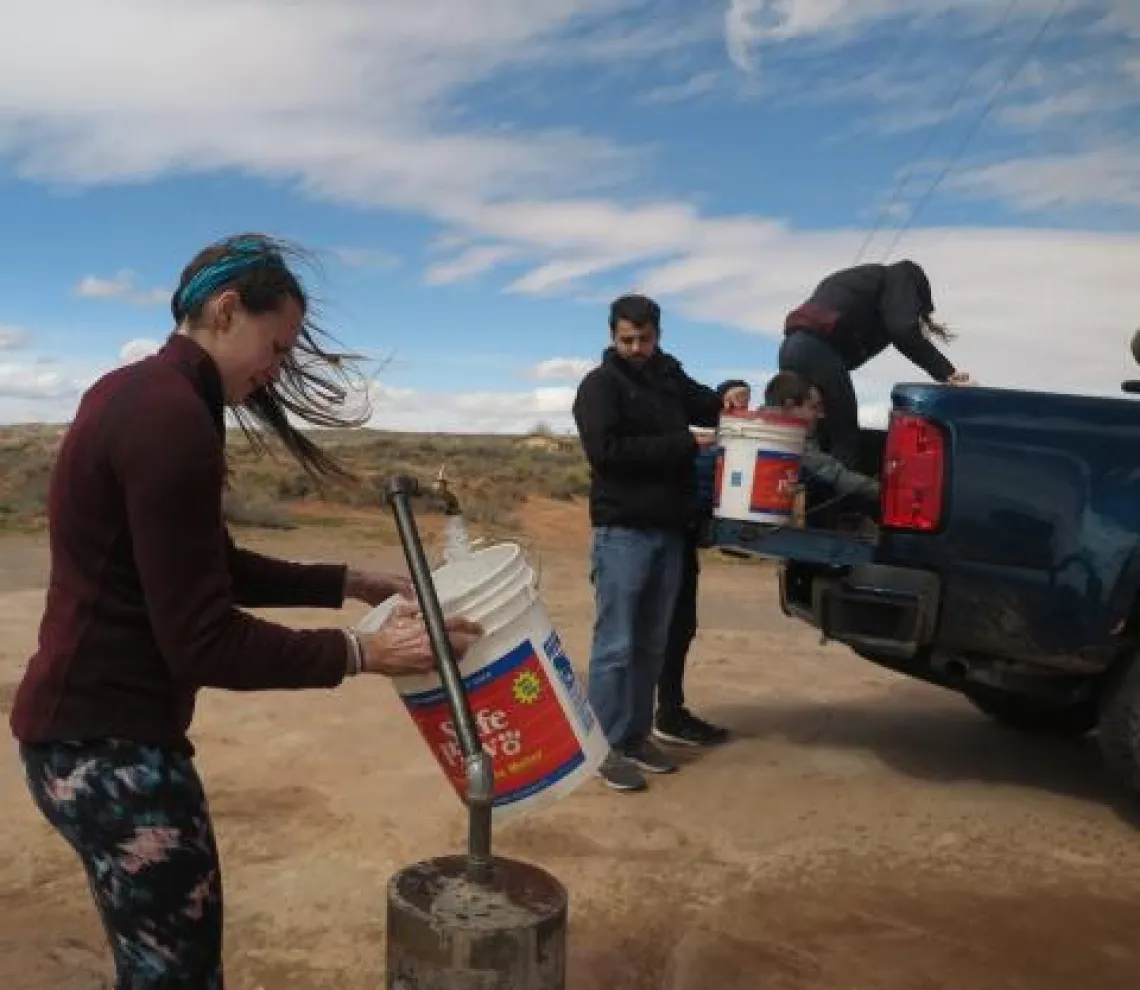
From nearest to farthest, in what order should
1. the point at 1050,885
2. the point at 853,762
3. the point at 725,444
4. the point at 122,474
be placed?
the point at 122,474
the point at 1050,885
the point at 725,444
the point at 853,762

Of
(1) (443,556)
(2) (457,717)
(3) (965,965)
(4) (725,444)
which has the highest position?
(4) (725,444)

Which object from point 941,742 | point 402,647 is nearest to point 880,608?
point 941,742

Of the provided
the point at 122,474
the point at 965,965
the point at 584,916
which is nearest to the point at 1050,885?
the point at 965,965

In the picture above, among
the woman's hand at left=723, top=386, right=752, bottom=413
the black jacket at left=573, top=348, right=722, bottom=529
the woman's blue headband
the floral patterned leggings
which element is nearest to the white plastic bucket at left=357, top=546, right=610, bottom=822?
the floral patterned leggings

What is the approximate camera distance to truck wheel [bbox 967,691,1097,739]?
5.49m

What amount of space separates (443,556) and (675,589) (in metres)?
2.56

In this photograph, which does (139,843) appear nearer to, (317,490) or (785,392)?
(785,392)

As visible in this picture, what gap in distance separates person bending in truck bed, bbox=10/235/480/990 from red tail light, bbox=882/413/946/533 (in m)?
2.48

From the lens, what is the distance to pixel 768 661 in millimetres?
7324

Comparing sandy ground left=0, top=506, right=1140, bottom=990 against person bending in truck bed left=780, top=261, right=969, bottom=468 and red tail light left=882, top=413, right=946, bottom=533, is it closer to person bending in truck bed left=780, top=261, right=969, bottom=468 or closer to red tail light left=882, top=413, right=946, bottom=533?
red tail light left=882, top=413, right=946, bottom=533

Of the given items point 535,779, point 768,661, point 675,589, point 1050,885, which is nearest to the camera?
point 535,779

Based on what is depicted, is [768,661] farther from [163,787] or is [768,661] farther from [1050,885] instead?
[163,787]

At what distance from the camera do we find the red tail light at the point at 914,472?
4.19 m

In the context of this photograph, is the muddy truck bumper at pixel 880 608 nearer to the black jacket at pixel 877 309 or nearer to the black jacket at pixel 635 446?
the black jacket at pixel 635 446
